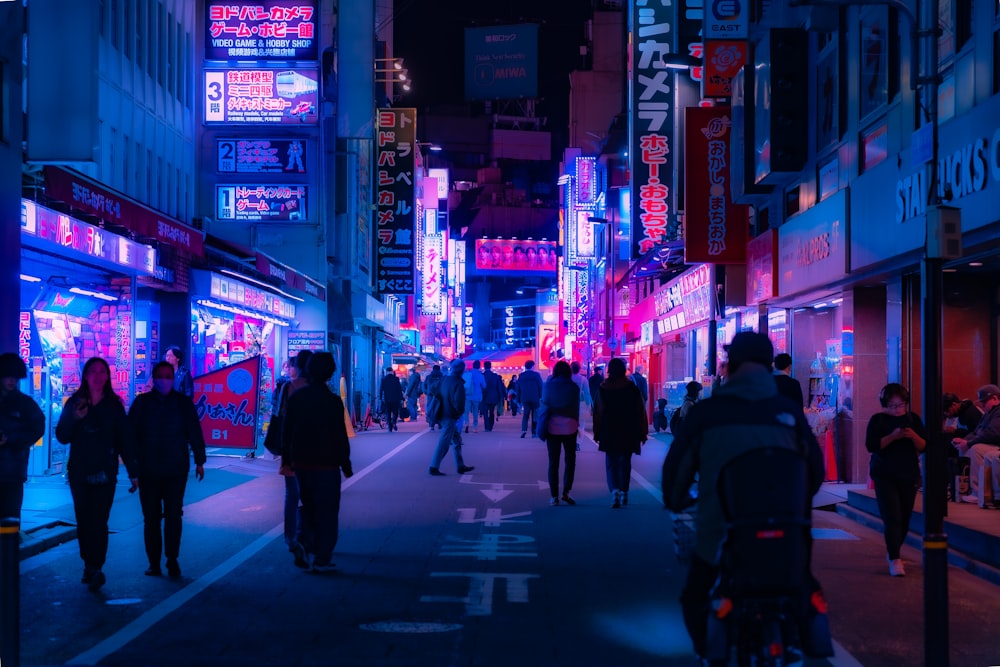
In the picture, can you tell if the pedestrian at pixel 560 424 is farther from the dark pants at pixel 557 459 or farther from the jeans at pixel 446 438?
the jeans at pixel 446 438

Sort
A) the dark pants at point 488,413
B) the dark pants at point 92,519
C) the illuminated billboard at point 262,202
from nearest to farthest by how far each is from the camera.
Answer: the dark pants at point 92,519 → the illuminated billboard at point 262,202 → the dark pants at point 488,413

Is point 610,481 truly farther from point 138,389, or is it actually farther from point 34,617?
point 138,389

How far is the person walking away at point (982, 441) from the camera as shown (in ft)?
48.4

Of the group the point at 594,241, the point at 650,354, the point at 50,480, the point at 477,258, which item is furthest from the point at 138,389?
the point at 477,258

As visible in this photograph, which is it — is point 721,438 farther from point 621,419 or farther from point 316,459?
point 621,419

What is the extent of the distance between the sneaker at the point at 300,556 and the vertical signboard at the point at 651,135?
2365 cm

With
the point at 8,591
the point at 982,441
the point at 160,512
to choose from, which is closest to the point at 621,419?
the point at 982,441

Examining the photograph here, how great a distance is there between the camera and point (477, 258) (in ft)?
356

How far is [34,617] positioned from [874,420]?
700cm

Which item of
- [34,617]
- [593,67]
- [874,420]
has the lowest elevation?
[34,617]

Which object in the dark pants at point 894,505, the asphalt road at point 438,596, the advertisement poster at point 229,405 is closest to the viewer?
the asphalt road at point 438,596

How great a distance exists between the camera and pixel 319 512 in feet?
34.8

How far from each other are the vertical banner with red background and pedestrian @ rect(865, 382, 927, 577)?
15187mm

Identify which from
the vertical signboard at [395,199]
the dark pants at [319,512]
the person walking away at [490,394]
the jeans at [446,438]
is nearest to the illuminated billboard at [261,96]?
the person walking away at [490,394]
